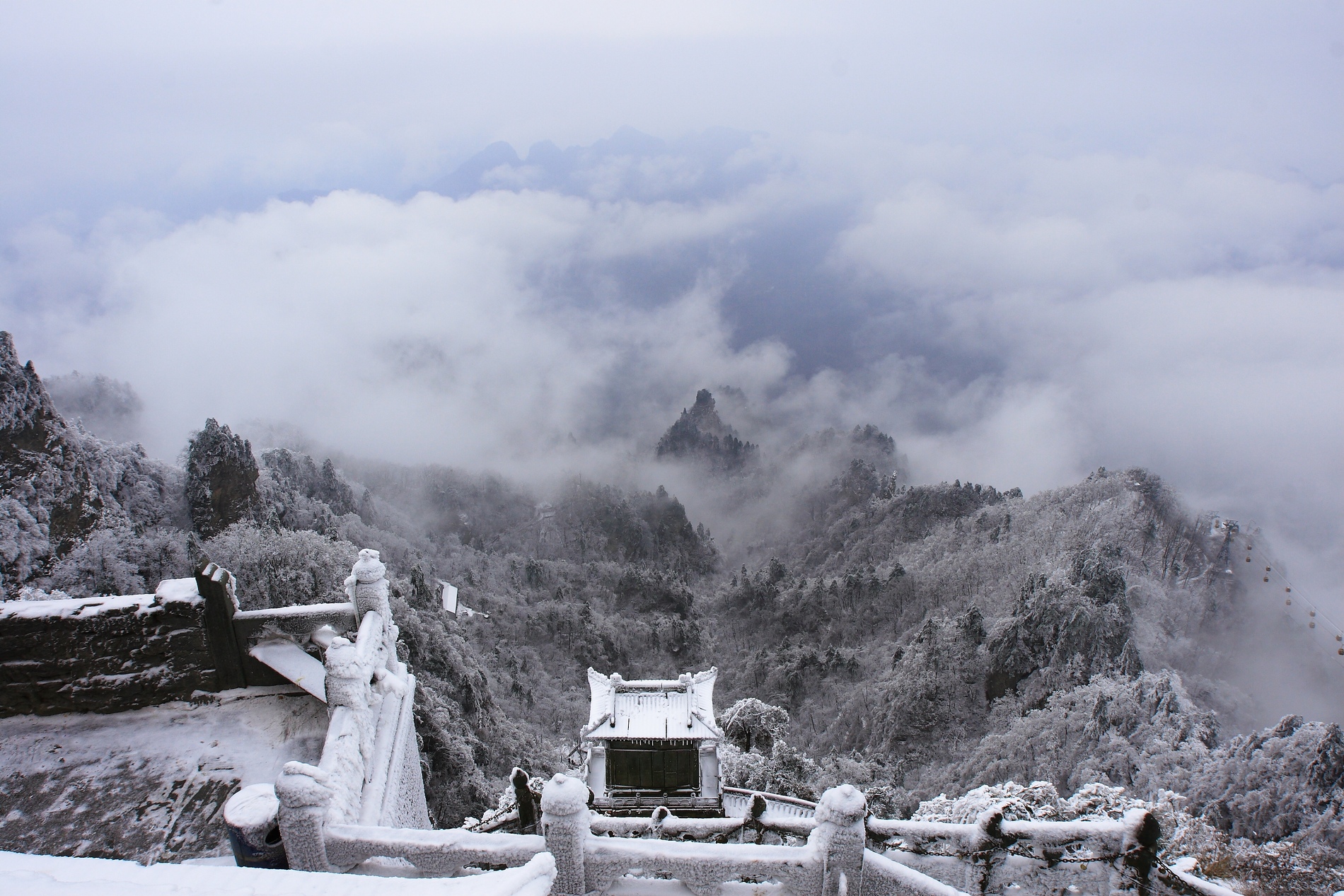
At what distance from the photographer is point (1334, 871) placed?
58.9 ft

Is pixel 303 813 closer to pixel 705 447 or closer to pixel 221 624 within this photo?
pixel 221 624

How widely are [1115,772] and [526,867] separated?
4002 cm

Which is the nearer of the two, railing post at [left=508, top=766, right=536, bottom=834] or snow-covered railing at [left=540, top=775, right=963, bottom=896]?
snow-covered railing at [left=540, top=775, right=963, bottom=896]

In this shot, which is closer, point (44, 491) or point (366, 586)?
point (366, 586)

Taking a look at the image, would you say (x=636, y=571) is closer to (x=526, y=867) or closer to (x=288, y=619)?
(x=288, y=619)

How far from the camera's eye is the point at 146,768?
498 inches

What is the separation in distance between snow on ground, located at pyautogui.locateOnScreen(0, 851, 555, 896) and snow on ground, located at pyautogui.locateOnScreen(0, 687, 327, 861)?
614 cm

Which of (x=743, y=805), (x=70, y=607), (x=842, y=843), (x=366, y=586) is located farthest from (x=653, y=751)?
(x=842, y=843)

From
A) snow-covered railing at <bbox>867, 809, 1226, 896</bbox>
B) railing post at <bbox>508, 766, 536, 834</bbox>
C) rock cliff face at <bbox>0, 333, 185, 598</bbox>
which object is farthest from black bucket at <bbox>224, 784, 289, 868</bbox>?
rock cliff face at <bbox>0, 333, 185, 598</bbox>

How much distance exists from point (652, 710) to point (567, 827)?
24222mm

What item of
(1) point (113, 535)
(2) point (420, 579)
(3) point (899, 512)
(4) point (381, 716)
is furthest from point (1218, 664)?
(1) point (113, 535)

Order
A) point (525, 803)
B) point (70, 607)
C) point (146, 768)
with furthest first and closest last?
point (70, 607) → point (525, 803) → point (146, 768)

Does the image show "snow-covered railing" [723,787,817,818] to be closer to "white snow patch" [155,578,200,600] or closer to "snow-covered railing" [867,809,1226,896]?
"snow-covered railing" [867,809,1226,896]

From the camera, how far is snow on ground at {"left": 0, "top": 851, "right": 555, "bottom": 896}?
221 inches
